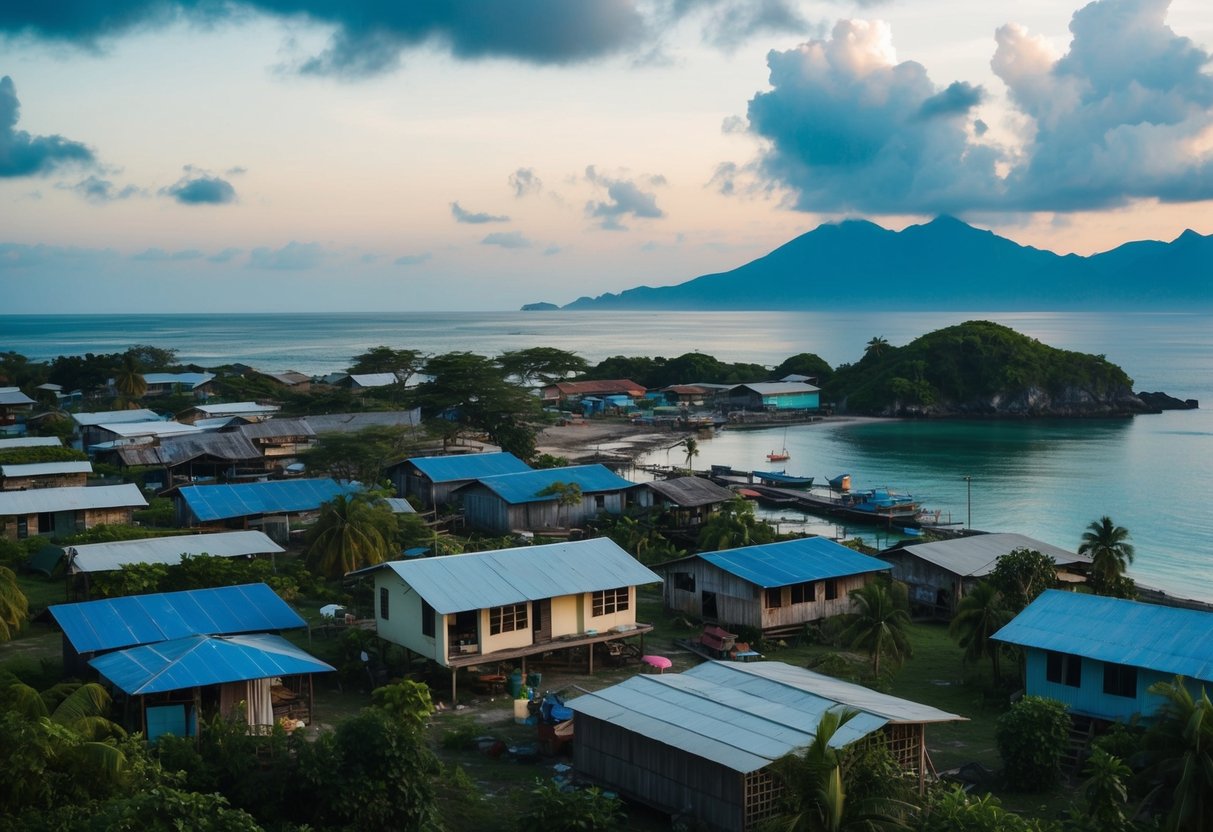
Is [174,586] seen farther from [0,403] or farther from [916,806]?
[0,403]

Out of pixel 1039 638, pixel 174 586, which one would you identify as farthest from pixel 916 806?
pixel 174 586

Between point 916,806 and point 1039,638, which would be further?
point 1039,638

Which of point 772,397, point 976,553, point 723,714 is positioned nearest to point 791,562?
point 976,553

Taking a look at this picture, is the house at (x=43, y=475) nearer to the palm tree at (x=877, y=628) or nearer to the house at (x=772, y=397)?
the palm tree at (x=877, y=628)

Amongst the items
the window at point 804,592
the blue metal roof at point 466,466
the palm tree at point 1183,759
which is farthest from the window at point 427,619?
the blue metal roof at point 466,466

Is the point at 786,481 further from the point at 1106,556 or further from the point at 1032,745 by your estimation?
the point at 1032,745

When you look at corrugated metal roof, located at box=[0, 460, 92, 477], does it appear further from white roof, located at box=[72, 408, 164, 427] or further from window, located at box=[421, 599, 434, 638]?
window, located at box=[421, 599, 434, 638]

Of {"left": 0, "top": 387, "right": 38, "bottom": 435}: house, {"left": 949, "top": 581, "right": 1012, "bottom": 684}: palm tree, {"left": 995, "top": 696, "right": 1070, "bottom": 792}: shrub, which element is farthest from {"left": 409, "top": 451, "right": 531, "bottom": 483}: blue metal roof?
{"left": 0, "top": 387, "right": 38, "bottom": 435}: house
